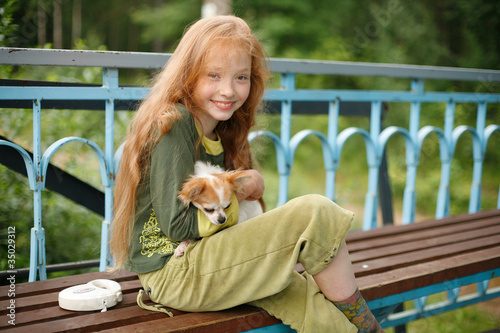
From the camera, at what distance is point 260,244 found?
1.77 metres

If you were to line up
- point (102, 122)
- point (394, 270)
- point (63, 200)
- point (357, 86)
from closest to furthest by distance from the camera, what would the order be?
point (394, 270) → point (63, 200) → point (102, 122) → point (357, 86)

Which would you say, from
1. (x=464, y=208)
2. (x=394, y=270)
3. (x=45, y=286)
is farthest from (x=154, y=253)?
(x=464, y=208)

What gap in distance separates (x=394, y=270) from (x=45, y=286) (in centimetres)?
156

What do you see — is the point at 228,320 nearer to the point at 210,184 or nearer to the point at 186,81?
the point at 210,184

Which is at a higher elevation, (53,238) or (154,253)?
(154,253)

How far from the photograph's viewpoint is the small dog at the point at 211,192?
1743 millimetres

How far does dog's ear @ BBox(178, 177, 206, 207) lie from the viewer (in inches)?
67.5

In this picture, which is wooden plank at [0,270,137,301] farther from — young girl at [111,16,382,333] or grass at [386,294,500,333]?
grass at [386,294,500,333]

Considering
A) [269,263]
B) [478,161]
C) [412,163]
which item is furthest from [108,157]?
[478,161]

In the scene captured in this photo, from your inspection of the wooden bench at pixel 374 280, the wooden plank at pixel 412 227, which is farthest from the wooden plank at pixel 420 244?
the wooden plank at pixel 412 227

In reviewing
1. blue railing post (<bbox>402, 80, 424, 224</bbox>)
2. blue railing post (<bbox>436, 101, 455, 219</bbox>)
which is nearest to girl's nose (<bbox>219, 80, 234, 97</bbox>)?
blue railing post (<bbox>402, 80, 424, 224</bbox>)

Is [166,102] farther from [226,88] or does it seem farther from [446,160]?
[446,160]

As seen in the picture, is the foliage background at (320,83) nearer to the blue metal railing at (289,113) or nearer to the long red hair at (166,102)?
the blue metal railing at (289,113)

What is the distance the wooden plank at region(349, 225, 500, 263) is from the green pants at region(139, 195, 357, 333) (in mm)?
686
